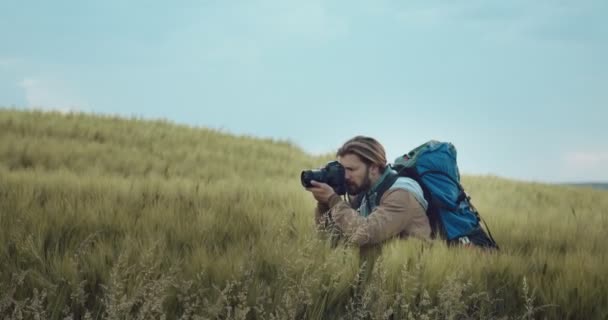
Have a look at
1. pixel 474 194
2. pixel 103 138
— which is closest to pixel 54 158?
pixel 103 138

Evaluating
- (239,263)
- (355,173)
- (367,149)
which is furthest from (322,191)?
(239,263)

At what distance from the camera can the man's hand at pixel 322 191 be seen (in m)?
3.95

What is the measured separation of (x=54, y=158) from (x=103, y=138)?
9.72 ft

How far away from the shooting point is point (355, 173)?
13.6ft

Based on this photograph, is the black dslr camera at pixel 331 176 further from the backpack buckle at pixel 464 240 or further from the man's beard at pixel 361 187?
the backpack buckle at pixel 464 240

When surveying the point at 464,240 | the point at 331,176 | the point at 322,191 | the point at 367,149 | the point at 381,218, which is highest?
the point at 367,149

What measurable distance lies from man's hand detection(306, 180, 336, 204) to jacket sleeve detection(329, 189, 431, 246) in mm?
39

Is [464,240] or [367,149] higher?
[367,149]

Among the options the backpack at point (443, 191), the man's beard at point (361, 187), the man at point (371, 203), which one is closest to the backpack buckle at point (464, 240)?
the backpack at point (443, 191)

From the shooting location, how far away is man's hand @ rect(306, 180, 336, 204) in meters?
3.95

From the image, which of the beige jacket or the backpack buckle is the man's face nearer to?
the beige jacket

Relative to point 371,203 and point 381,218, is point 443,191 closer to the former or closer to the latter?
point 371,203

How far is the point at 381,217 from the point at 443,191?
61 cm

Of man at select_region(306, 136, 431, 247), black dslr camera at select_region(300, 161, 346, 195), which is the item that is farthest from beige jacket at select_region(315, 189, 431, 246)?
black dslr camera at select_region(300, 161, 346, 195)
